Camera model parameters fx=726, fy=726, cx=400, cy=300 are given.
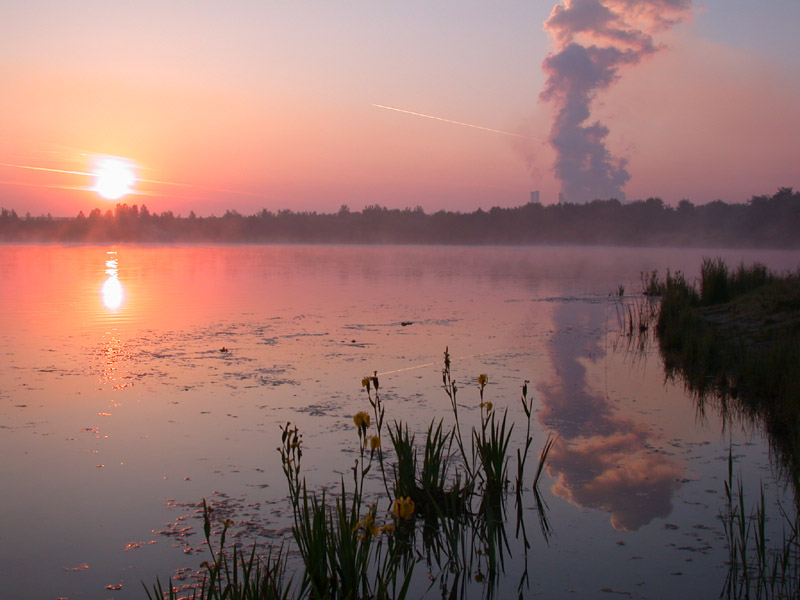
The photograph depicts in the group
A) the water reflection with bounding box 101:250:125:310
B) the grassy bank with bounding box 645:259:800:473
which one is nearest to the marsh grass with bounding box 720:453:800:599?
the grassy bank with bounding box 645:259:800:473

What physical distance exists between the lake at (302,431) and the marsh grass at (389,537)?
0.29 ft

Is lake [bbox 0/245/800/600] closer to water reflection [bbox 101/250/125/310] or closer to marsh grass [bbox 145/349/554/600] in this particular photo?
marsh grass [bbox 145/349/554/600]

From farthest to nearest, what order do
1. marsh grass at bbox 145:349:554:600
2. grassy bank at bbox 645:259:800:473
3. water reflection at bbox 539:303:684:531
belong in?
grassy bank at bbox 645:259:800:473 → water reflection at bbox 539:303:684:531 → marsh grass at bbox 145:349:554:600

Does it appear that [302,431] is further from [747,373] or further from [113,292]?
[113,292]

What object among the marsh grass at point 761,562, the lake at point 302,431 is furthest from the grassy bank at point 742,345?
the marsh grass at point 761,562

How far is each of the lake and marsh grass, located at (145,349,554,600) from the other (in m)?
0.09

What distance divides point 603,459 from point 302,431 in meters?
1.93

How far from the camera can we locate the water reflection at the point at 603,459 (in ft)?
12.2

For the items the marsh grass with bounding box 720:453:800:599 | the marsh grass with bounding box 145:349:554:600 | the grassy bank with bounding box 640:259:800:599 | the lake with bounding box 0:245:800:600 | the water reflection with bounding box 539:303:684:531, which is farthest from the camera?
the water reflection with bounding box 539:303:684:531

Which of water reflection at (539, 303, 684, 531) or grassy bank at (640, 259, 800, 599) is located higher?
grassy bank at (640, 259, 800, 599)

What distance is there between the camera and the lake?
10.1ft

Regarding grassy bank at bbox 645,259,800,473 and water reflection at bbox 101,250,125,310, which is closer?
grassy bank at bbox 645,259,800,473

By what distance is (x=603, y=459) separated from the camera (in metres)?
4.41

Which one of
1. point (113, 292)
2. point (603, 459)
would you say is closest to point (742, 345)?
point (603, 459)
